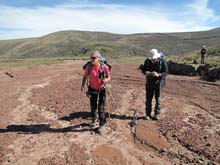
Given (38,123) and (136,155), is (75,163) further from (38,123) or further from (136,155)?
(38,123)

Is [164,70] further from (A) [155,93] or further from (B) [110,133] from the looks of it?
(B) [110,133]

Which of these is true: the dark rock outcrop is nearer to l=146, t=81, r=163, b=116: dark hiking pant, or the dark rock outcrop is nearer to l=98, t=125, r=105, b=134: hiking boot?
l=146, t=81, r=163, b=116: dark hiking pant

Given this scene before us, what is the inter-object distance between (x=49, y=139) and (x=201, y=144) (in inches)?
129

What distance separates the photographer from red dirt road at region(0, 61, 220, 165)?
6.23 metres

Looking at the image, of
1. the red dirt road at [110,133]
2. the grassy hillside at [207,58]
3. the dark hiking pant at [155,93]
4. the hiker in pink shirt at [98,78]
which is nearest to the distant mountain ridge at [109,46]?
the grassy hillside at [207,58]

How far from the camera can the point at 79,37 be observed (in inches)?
6166

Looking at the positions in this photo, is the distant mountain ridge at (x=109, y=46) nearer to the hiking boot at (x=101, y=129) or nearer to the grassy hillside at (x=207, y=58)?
the grassy hillside at (x=207, y=58)

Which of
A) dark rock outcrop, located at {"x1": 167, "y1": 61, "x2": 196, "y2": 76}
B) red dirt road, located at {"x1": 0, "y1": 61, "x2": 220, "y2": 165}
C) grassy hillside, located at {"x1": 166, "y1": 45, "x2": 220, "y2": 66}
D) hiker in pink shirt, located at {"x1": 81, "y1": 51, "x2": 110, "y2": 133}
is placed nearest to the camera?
red dirt road, located at {"x1": 0, "y1": 61, "x2": 220, "y2": 165}

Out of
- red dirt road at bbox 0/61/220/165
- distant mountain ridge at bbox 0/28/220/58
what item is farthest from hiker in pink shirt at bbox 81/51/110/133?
distant mountain ridge at bbox 0/28/220/58

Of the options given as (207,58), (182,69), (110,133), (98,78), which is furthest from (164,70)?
(207,58)

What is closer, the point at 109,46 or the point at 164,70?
the point at 164,70

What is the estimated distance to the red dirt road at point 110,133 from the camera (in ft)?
20.4

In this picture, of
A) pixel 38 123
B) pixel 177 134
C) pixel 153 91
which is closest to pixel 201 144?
pixel 177 134

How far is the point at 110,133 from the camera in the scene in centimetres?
754
